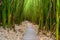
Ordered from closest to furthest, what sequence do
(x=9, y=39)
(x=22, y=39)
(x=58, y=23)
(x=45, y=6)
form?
(x=58, y=23) < (x=9, y=39) < (x=22, y=39) < (x=45, y=6)

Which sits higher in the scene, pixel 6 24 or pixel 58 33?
pixel 58 33

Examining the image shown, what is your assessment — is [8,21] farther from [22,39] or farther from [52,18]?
[52,18]

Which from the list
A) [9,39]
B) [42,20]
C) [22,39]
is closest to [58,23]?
[9,39]

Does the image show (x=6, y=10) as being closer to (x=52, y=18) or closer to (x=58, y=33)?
(x=52, y=18)

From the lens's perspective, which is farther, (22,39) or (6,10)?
(6,10)

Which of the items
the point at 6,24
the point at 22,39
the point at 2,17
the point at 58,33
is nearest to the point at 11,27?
the point at 6,24

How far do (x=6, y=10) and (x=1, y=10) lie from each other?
214 mm

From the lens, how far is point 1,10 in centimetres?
756

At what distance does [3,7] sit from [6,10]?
22cm

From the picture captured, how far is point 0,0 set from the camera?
24.9 ft

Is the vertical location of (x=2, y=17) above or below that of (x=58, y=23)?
below

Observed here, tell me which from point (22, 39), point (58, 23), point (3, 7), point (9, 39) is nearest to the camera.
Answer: point (58, 23)

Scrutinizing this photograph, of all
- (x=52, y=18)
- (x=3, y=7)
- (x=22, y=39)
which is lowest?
(x=22, y=39)

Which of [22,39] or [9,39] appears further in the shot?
[22,39]
